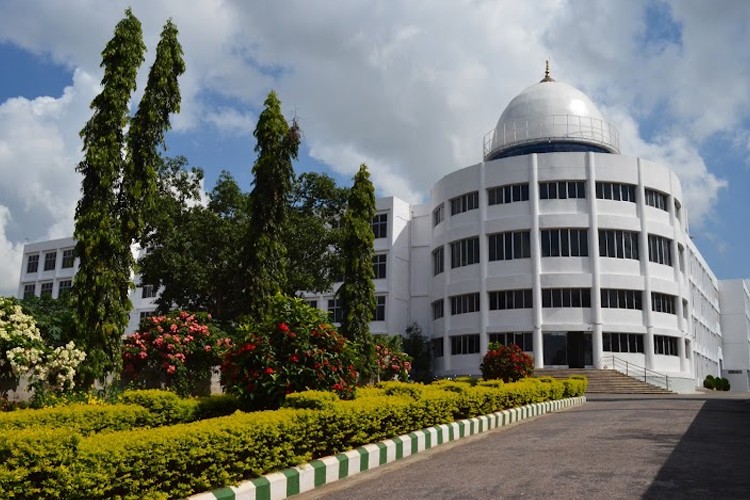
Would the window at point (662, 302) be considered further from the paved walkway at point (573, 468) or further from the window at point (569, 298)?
the paved walkway at point (573, 468)

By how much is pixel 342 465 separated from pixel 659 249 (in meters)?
35.0

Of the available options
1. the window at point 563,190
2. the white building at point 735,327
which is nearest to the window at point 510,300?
the window at point 563,190

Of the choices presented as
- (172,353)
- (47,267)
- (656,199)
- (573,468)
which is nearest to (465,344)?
(656,199)

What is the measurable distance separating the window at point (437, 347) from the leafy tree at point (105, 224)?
96.1 ft

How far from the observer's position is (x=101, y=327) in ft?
47.9

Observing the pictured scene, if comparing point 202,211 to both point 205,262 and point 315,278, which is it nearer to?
point 205,262

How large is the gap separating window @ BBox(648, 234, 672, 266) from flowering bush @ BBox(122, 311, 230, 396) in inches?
1104

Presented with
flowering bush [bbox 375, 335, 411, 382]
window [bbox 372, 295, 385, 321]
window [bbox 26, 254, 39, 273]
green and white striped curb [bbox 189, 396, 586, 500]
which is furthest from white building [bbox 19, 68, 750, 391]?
window [bbox 26, 254, 39, 273]

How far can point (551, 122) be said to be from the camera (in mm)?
42375

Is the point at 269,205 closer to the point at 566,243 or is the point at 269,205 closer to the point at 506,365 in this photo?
the point at 506,365

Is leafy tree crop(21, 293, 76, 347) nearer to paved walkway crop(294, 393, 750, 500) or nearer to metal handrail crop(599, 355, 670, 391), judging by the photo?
paved walkway crop(294, 393, 750, 500)

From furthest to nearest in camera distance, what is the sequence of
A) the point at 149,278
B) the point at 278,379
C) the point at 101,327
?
the point at 149,278 < the point at 101,327 < the point at 278,379

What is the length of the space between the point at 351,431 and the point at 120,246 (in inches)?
323

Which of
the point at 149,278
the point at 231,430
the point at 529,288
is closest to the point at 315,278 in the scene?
the point at 149,278
